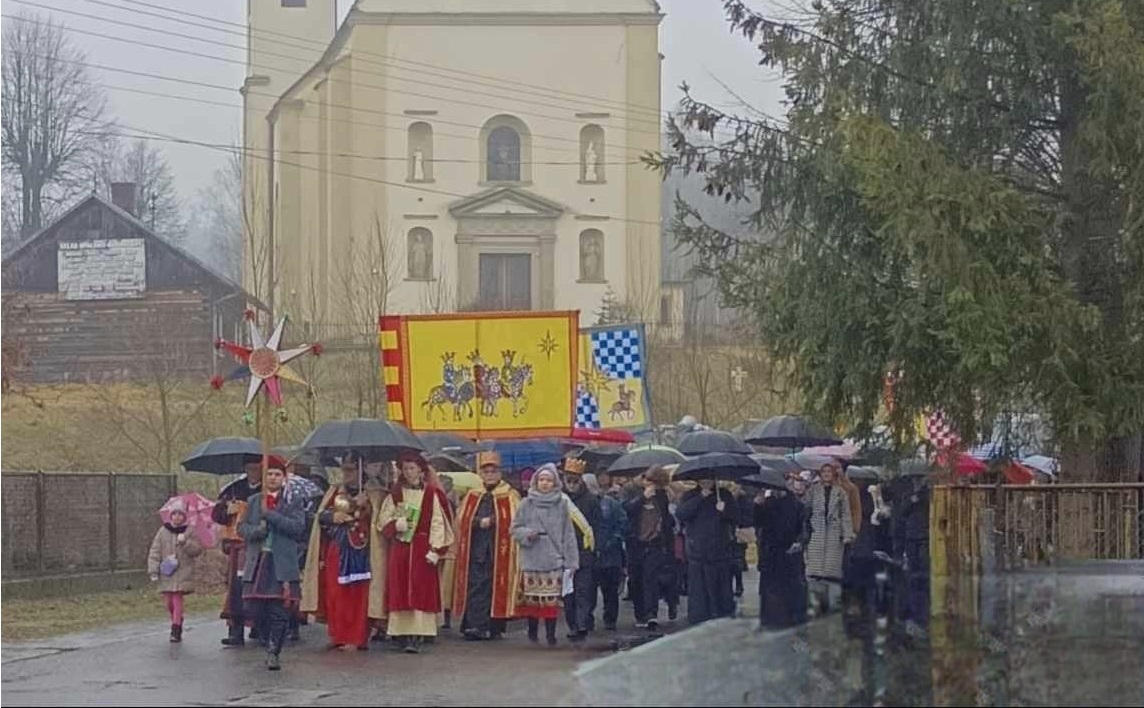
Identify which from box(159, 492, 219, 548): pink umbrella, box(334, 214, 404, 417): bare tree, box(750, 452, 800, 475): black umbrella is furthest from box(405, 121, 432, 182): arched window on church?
box(159, 492, 219, 548): pink umbrella

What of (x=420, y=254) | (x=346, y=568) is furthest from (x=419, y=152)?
(x=346, y=568)

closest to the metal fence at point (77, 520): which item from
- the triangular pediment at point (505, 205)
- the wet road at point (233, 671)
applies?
the wet road at point (233, 671)

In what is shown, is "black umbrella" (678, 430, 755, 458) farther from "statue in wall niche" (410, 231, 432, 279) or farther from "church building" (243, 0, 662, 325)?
"statue in wall niche" (410, 231, 432, 279)

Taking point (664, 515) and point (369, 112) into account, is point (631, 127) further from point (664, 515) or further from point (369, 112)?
point (664, 515)

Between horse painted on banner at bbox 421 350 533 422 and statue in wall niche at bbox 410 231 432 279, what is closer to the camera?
horse painted on banner at bbox 421 350 533 422

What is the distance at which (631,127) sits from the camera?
70.0m

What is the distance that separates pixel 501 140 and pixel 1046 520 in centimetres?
5545

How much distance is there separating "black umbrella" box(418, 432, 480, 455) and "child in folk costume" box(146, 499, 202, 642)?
551cm

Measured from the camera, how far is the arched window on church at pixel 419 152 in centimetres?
7019

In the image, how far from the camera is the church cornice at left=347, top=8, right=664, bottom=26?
69.8 metres

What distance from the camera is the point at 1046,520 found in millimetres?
17016

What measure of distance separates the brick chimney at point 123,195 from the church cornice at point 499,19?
962 cm

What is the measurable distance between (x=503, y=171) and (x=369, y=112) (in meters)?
5.10

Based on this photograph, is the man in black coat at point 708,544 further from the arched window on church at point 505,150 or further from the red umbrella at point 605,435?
the arched window on church at point 505,150
